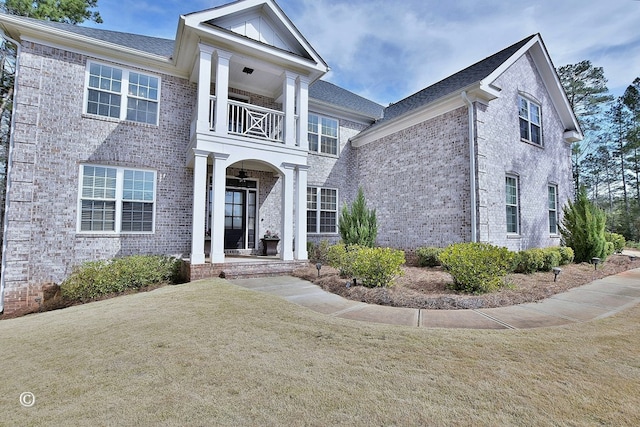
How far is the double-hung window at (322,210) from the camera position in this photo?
40.9 ft

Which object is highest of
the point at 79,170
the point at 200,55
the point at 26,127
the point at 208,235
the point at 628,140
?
the point at 628,140

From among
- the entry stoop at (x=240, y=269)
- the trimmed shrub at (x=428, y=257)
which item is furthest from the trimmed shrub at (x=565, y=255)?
the entry stoop at (x=240, y=269)

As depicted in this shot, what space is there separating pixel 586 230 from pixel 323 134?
10.2m

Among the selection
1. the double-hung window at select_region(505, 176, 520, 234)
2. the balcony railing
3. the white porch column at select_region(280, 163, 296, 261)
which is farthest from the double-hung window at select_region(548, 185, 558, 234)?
the balcony railing

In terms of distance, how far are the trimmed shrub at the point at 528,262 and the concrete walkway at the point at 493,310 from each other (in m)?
1.62

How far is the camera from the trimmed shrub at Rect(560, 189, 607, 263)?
10055 millimetres

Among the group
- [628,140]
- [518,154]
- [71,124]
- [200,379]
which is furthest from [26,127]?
[628,140]

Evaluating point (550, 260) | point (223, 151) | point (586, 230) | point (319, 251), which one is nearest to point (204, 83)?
point (223, 151)

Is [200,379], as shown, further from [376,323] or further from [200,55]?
[200,55]

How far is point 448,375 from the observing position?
2.70 meters

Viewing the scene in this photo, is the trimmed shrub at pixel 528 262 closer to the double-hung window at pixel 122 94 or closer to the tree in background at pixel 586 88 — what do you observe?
the double-hung window at pixel 122 94

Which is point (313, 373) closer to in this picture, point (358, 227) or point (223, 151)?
point (223, 151)

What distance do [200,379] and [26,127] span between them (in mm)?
8851

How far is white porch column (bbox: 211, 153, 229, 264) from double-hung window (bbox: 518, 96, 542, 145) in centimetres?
1079
